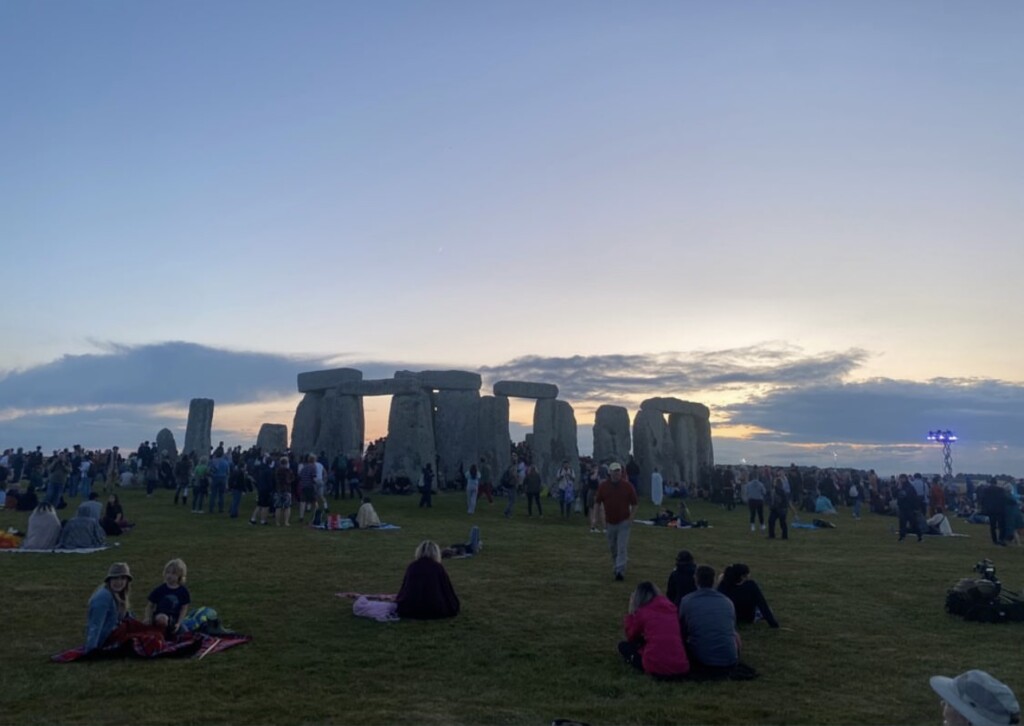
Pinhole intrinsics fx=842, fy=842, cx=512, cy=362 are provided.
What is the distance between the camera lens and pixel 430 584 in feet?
33.0

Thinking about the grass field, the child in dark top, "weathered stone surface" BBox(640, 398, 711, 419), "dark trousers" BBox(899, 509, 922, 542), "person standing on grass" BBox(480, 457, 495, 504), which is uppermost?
"weathered stone surface" BBox(640, 398, 711, 419)

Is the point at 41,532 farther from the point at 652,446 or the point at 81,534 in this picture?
A: the point at 652,446

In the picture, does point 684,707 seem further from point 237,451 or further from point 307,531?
point 237,451

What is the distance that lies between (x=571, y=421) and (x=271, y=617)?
27.1 meters

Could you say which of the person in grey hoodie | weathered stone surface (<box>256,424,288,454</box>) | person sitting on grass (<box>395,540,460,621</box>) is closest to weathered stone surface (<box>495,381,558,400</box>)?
weathered stone surface (<box>256,424,288,454</box>)

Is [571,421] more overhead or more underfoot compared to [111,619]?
more overhead

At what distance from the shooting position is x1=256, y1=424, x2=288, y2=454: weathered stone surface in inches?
1490

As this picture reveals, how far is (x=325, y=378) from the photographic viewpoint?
3694 centimetres

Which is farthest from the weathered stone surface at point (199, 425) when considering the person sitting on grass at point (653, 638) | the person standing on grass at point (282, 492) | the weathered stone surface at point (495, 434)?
the person sitting on grass at point (653, 638)

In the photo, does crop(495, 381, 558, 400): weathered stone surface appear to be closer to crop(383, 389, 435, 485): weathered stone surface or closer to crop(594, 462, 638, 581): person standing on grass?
crop(383, 389, 435, 485): weathered stone surface

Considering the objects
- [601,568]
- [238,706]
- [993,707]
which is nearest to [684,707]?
[993,707]

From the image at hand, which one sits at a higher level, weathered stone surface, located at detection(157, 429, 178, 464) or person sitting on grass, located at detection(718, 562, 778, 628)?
weathered stone surface, located at detection(157, 429, 178, 464)

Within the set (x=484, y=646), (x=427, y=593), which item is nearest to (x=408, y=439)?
(x=427, y=593)

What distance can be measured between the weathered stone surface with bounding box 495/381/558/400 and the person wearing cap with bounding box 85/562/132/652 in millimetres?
28133
